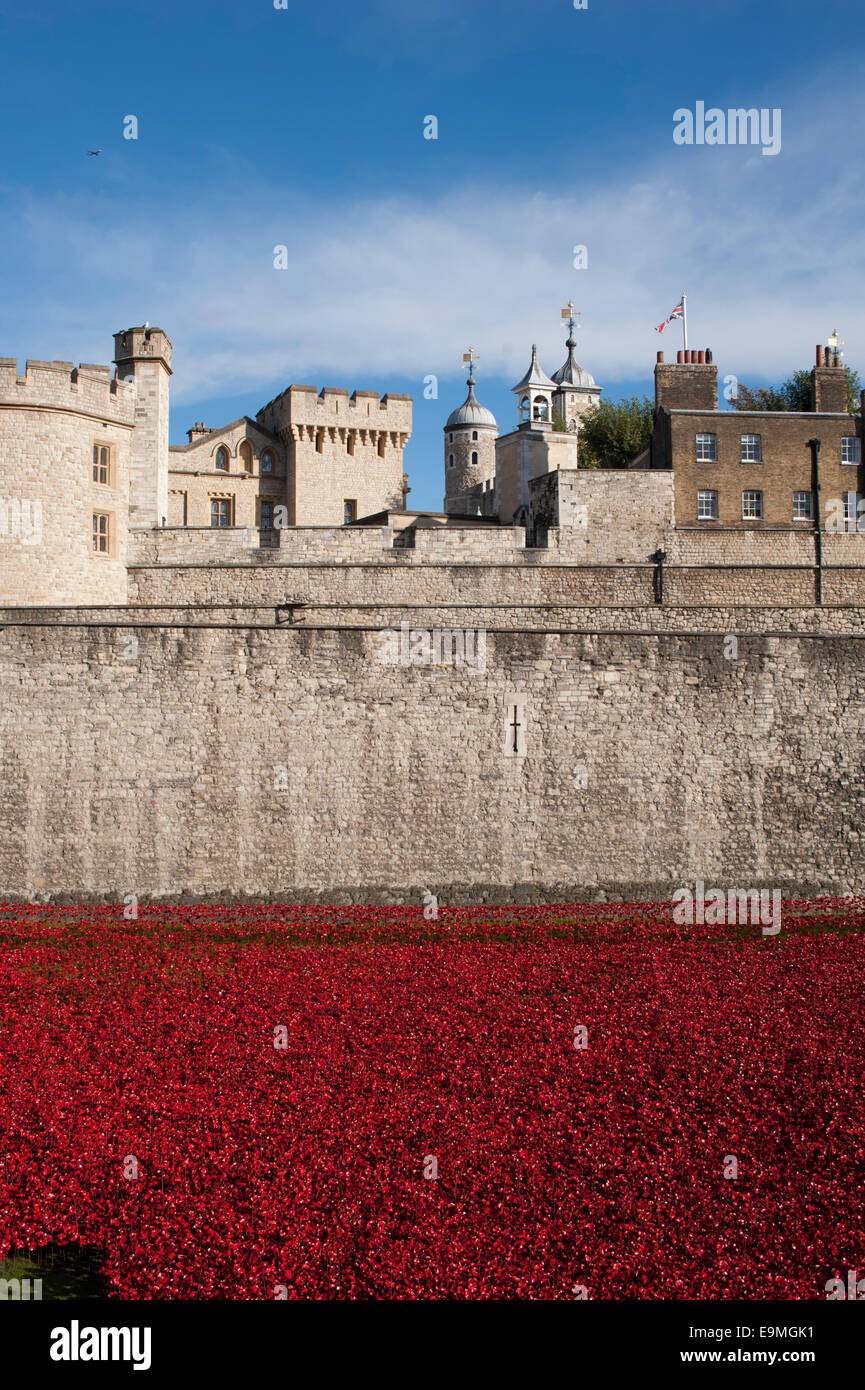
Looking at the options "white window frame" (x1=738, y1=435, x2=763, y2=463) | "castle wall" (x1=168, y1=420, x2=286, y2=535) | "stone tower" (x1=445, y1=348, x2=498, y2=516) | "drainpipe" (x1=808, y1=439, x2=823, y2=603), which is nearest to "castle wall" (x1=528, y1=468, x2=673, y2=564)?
"drainpipe" (x1=808, y1=439, x2=823, y2=603)

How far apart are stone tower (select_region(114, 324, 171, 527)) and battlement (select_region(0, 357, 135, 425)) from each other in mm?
784

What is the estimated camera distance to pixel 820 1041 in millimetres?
12641

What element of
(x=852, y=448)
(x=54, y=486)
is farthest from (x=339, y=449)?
(x=54, y=486)

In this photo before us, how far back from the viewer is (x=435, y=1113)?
10.5 m

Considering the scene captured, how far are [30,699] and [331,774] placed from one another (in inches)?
224

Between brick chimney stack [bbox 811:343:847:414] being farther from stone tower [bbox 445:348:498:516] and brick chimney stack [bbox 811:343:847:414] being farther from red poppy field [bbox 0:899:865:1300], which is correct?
stone tower [bbox 445:348:498:516]

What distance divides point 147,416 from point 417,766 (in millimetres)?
13182

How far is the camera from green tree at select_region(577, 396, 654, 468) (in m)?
48.7

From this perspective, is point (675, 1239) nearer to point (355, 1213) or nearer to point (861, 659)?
point (355, 1213)

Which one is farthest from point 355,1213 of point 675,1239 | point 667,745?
A: point 667,745

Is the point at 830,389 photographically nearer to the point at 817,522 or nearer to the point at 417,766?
the point at 817,522

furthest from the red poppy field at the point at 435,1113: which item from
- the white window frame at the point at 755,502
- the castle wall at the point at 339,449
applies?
the castle wall at the point at 339,449

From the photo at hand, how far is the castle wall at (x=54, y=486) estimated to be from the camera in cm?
2395

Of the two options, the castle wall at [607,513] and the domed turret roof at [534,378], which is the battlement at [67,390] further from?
the domed turret roof at [534,378]
